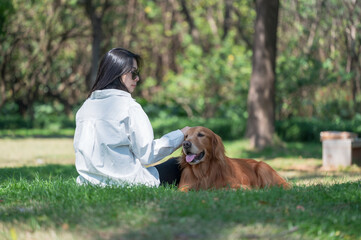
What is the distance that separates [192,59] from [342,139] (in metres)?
10.1

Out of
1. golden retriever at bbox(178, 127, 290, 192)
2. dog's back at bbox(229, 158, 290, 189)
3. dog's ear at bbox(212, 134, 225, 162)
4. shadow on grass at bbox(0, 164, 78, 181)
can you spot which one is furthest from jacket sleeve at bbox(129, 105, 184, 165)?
shadow on grass at bbox(0, 164, 78, 181)

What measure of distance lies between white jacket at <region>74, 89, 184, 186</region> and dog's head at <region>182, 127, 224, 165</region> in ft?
0.60

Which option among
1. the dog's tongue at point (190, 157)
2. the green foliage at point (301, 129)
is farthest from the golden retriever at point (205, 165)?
the green foliage at point (301, 129)

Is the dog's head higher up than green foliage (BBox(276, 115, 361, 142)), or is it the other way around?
the dog's head

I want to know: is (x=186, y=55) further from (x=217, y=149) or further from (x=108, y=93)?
(x=108, y=93)

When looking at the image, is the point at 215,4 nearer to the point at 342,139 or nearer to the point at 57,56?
the point at 57,56

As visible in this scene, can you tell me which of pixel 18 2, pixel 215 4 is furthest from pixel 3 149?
pixel 215 4

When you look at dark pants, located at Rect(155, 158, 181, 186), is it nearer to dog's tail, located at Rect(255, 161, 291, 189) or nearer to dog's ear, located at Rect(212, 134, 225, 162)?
dog's ear, located at Rect(212, 134, 225, 162)

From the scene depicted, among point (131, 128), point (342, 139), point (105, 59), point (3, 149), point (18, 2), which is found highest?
point (18, 2)

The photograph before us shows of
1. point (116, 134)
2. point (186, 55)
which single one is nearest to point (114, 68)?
point (116, 134)

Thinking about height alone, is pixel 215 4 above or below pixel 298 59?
above

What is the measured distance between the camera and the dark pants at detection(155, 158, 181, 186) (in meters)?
5.72

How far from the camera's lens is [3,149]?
14.7 metres

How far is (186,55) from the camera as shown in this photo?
2317 centimetres
